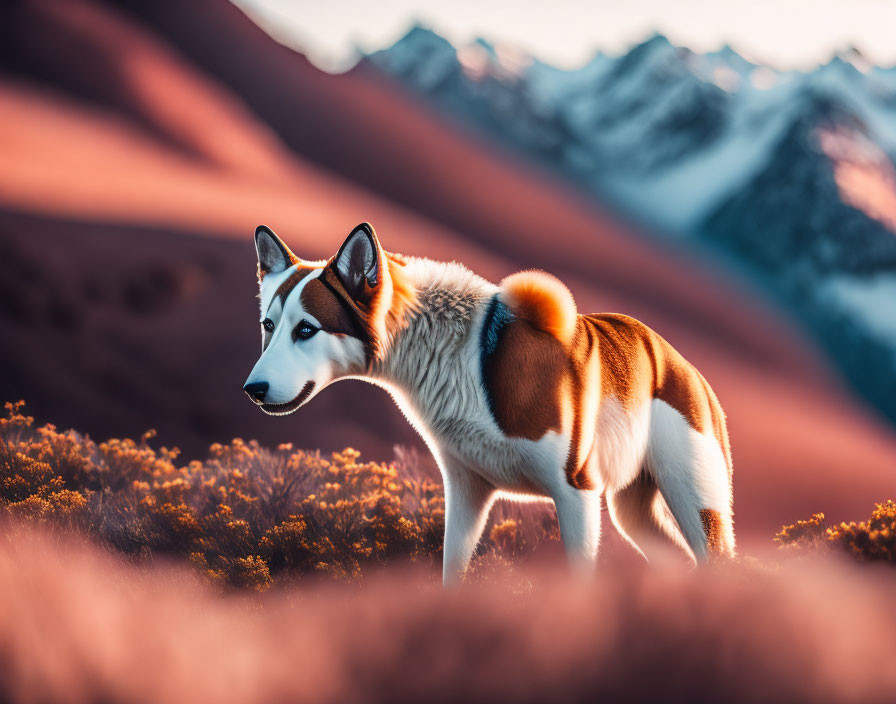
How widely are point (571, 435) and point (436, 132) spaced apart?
613 inches

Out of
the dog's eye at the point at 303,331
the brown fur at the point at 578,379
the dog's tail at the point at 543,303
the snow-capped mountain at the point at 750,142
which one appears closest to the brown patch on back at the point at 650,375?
the brown fur at the point at 578,379

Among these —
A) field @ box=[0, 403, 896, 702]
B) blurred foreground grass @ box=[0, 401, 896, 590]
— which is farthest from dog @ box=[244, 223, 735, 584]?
blurred foreground grass @ box=[0, 401, 896, 590]

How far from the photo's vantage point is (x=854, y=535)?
3.31m

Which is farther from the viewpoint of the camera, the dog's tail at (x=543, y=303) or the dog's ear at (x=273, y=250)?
the dog's ear at (x=273, y=250)

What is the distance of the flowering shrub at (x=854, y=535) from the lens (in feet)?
10.3

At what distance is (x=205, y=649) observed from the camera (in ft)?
6.11

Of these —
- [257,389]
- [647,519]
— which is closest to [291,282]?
[257,389]

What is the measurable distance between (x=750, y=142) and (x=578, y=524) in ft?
78.1

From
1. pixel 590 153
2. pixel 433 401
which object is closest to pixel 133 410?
pixel 433 401

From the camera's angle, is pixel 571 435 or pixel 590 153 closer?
pixel 571 435

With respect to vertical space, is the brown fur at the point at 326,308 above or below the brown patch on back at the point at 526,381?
above

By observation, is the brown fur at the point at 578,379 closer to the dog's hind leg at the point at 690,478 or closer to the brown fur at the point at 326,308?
the dog's hind leg at the point at 690,478

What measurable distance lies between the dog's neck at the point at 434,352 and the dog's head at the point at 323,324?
4.7 inches

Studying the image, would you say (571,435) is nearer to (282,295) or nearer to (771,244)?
(282,295)
